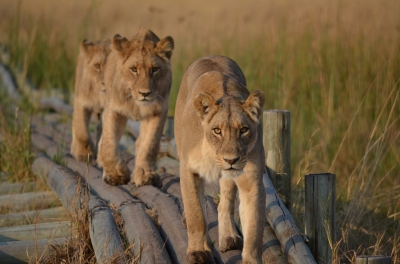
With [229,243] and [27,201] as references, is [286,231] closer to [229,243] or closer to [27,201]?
[229,243]

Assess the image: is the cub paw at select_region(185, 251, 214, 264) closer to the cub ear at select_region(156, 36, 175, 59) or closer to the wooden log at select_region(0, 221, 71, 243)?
the wooden log at select_region(0, 221, 71, 243)

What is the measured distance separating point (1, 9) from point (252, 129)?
1571 centimetres

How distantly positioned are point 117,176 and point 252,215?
2116 mm

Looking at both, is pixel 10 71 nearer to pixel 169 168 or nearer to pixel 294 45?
pixel 294 45

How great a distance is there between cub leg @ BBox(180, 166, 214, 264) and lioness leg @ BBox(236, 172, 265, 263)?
238 mm

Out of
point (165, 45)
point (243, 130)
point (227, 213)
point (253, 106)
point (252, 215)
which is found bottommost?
point (227, 213)

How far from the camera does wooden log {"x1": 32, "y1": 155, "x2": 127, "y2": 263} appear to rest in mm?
4240

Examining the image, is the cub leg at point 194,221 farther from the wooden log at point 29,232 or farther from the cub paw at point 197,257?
A: the wooden log at point 29,232

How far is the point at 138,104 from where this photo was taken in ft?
18.8

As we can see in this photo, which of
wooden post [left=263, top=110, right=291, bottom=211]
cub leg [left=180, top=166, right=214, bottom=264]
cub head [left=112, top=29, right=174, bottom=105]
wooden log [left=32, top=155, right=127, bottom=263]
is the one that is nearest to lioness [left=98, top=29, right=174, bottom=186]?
cub head [left=112, top=29, right=174, bottom=105]

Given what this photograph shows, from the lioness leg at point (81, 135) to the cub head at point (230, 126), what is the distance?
3145 millimetres

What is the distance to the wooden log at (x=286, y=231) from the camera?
3994mm

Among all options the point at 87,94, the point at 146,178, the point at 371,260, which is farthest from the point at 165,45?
the point at 371,260

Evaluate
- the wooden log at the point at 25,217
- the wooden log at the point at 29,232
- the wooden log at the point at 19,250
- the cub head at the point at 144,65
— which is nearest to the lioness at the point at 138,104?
the cub head at the point at 144,65
